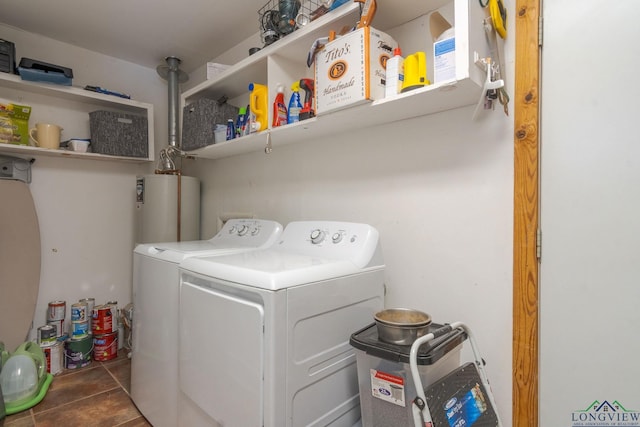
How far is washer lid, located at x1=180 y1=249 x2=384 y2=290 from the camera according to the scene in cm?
104

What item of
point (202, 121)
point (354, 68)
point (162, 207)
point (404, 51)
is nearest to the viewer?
point (354, 68)

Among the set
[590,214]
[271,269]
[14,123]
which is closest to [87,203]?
[14,123]

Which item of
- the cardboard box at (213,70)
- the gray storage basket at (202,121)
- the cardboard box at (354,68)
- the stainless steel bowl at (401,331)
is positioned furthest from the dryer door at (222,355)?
the cardboard box at (213,70)

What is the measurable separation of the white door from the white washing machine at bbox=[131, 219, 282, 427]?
1.30 m

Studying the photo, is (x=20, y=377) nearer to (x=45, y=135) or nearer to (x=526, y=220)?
(x=45, y=135)

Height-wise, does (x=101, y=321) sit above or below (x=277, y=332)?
below

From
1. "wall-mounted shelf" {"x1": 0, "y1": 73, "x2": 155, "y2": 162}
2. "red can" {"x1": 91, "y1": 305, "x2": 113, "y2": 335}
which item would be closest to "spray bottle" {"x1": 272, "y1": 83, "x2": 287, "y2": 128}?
"wall-mounted shelf" {"x1": 0, "y1": 73, "x2": 155, "y2": 162}

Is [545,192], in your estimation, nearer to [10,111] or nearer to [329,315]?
[329,315]

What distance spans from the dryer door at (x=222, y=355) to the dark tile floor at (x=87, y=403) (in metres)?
0.75

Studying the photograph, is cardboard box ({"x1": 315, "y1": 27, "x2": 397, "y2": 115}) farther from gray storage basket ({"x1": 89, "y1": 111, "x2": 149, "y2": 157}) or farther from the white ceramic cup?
the white ceramic cup

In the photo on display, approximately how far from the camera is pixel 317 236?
1560mm

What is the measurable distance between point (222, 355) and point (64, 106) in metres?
2.50

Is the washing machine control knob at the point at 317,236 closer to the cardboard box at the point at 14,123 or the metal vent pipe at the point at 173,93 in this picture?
the metal vent pipe at the point at 173,93

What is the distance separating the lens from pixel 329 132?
1.74 m
